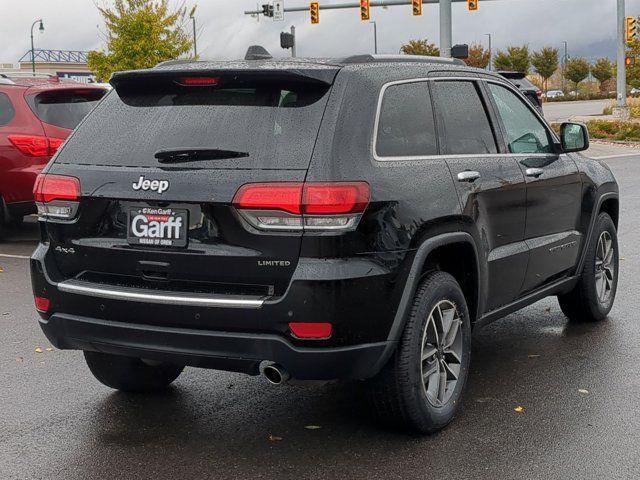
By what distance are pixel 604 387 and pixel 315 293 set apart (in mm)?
2189

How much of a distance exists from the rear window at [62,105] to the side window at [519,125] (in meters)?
6.25

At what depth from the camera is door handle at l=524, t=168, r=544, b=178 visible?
5.57m

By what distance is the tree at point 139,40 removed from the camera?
3494cm

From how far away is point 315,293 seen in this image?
4.00 meters

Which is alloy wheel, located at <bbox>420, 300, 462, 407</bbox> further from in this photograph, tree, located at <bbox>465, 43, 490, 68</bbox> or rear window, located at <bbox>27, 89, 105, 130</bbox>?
tree, located at <bbox>465, 43, 490, 68</bbox>

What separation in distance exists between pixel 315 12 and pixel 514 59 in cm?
5197

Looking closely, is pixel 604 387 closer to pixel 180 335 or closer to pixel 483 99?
pixel 483 99

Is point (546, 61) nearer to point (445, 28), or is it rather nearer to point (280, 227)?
point (445, 28)

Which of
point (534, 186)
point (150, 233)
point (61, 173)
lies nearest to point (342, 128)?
point (150, 233)

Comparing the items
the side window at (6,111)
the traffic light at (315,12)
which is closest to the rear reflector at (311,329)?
the side window at (6,111)

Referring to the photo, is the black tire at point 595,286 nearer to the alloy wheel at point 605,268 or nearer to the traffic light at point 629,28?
the alloy wheel at point 605,268

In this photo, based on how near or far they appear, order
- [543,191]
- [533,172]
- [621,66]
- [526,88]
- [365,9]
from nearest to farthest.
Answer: [533,172] → [543,191] → [526,88] → [365,9] → [621,66]

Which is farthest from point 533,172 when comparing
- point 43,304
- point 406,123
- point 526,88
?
point 526,88

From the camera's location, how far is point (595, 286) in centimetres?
677
